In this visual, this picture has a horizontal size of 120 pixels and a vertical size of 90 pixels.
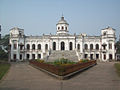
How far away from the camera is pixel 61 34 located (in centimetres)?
5916

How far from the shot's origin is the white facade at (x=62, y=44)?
57.9 m

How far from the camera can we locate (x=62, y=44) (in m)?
58.9

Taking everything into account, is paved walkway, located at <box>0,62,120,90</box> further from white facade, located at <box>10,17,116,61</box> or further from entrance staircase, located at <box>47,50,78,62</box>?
white facade, located at <box>10,17,116,61</box>

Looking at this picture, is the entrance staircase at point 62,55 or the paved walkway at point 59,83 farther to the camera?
the entrance staircase at point 62,55

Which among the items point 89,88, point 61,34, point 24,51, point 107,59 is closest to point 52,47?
point 61,34

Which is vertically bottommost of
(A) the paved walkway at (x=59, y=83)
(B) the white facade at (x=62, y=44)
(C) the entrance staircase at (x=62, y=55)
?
(A) the paved walkway at (x=59, y=83)

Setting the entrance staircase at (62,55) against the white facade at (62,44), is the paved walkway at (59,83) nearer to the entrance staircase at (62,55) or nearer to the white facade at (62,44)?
the entrance staircase at (62,55)

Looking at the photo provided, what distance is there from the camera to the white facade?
190ft

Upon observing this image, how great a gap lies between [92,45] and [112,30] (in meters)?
7.68

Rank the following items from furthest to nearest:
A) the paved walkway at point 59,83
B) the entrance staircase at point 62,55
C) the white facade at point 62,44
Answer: the white facade at point 62,44 < the entrance staircase at point 62,55 < the paved walkway at point 59,83

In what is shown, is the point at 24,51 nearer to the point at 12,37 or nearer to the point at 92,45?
the point at 12,37

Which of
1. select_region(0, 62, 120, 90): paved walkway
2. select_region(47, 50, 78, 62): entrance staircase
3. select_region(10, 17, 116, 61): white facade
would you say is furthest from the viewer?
select_region(10, 17, 116, 61): white facade

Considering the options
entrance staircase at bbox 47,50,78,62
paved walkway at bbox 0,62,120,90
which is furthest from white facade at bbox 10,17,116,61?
paved walkway at bbox 0,62,120,90

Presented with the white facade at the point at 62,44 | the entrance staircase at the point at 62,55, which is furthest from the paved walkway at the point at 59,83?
the white facade at the point at 62,44
